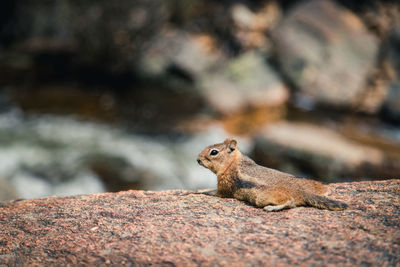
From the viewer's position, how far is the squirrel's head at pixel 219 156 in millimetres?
3088

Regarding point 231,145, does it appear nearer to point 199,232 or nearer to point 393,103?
point 199,232

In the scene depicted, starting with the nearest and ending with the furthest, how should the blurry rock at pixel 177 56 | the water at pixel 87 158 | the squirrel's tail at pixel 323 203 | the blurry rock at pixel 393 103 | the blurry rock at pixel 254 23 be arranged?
1. the squirrel's tail at pixel 323 203
2. the water at pixel 87 158
3. the blurry rock at pixel 393 103
4. the blurry rock at pixel 177 56
5. the blurry rock at pixel 254 23

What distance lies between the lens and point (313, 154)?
22.9ft

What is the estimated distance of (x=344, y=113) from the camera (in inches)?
390

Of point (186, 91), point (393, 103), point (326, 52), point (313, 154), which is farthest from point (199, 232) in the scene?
point (326, 52)

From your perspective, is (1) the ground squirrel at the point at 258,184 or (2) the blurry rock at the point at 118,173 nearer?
(1) the ground squirrel at the point at 258,184

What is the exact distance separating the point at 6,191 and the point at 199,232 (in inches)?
187

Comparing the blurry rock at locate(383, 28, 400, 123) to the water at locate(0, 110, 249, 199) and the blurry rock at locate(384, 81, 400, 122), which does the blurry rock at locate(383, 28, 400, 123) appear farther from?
the water at locate(0, 110, 249, 199)

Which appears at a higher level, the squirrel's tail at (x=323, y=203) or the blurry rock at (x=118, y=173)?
the blurry rock at (x=118, y=173)

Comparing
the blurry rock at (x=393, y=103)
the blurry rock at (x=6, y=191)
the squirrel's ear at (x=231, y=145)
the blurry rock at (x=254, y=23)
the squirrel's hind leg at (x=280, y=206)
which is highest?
the blurry rock at (x=254, y=23)

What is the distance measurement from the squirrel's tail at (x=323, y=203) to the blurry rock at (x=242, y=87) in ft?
22.1

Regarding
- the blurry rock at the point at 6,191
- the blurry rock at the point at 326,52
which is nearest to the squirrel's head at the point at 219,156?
the blurry rock at the point at 6,191

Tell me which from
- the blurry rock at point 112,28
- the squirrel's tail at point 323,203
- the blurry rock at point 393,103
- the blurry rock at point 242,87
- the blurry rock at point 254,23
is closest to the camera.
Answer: the squirrel's tail at point 323,203

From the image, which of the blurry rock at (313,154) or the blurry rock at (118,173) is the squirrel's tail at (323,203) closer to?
the blurry rock at (313,154)
